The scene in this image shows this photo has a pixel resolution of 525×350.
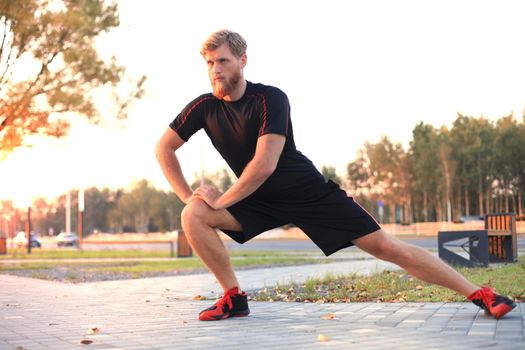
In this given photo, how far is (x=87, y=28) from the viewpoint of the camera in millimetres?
19219

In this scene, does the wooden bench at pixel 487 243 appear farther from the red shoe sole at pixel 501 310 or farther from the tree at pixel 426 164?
the tree at pixel 426 164

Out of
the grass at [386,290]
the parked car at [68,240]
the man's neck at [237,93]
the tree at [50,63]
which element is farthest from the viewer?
the parked car at [68,240]

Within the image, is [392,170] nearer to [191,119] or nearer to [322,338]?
[191,119]

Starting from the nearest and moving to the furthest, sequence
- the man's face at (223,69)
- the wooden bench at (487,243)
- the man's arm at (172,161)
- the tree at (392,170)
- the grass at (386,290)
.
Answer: the man's face at (223,69), the man's arm at (172,161), the grass at (386,290), the wooden bench at (487,243), the tree at (392,170)

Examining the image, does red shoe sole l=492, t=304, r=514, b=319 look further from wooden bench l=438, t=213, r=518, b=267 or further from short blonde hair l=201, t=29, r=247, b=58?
wooden bench l=438, t=213, r=518, b=267

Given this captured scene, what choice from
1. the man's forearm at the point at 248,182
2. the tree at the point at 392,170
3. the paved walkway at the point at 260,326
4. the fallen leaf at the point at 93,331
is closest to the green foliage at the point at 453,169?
the tree at the point at 392,170

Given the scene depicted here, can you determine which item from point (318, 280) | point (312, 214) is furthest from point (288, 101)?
point (318, 280)

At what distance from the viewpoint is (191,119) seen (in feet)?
17.2

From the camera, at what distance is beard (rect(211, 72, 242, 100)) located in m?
4.91

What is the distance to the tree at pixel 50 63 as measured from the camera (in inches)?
720

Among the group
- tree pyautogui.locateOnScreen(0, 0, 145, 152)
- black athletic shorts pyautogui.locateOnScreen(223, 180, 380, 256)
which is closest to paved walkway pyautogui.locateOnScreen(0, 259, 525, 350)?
black athletic shorts pyautogui.locateOnScreen(223, 180, 380, 256)

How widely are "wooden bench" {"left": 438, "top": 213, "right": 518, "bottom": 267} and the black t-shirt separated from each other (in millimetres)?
6228

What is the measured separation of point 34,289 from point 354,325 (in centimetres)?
617

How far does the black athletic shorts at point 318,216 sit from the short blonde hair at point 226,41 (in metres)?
1.05
